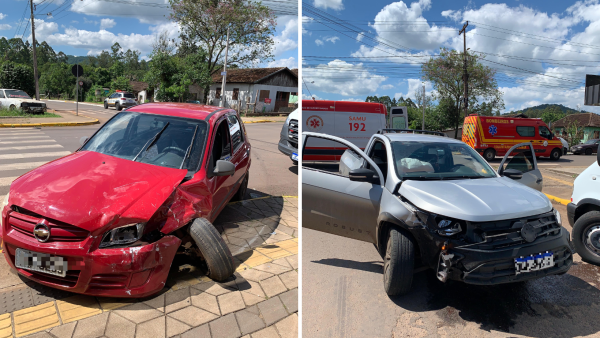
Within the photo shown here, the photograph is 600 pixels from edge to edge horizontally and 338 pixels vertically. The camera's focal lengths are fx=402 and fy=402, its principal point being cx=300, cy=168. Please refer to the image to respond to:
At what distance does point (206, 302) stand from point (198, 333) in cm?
43

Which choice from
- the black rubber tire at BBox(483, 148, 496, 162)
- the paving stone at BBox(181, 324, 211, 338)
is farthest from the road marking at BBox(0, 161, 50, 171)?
the black rubber tire at BBox(483, 148, 496, 162)

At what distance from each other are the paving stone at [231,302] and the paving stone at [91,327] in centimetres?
88

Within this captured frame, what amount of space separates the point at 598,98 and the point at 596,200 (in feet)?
22.2

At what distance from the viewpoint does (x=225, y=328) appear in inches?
120

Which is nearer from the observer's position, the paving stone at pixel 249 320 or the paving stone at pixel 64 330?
the paving stone at pixel 64 330

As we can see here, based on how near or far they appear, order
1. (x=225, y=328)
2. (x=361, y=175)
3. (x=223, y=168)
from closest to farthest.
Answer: (x=225, y=328) < (x=361, y=175) < (x=223, y=168)

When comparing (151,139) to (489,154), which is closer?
(151,139)

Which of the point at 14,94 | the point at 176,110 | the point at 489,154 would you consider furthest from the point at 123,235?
the point at 14,94

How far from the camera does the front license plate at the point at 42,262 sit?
307 centimetres

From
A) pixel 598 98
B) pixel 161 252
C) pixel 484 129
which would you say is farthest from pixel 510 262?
pixel 484 129

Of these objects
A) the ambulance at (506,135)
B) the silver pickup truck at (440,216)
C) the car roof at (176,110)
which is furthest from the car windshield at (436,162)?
the ambulance at (506,135)

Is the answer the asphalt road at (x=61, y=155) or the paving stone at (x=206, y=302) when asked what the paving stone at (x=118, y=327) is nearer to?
the paving stone at (x=206, y=302)

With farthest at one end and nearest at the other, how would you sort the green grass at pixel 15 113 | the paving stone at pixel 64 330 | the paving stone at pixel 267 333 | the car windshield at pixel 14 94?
the car windshield at pixel 14 94
the green grass at pixel 15 113
the paving stone at pixel 267 333
the paving stone at pixel 64 330

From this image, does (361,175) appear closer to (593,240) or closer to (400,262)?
(400,262)
